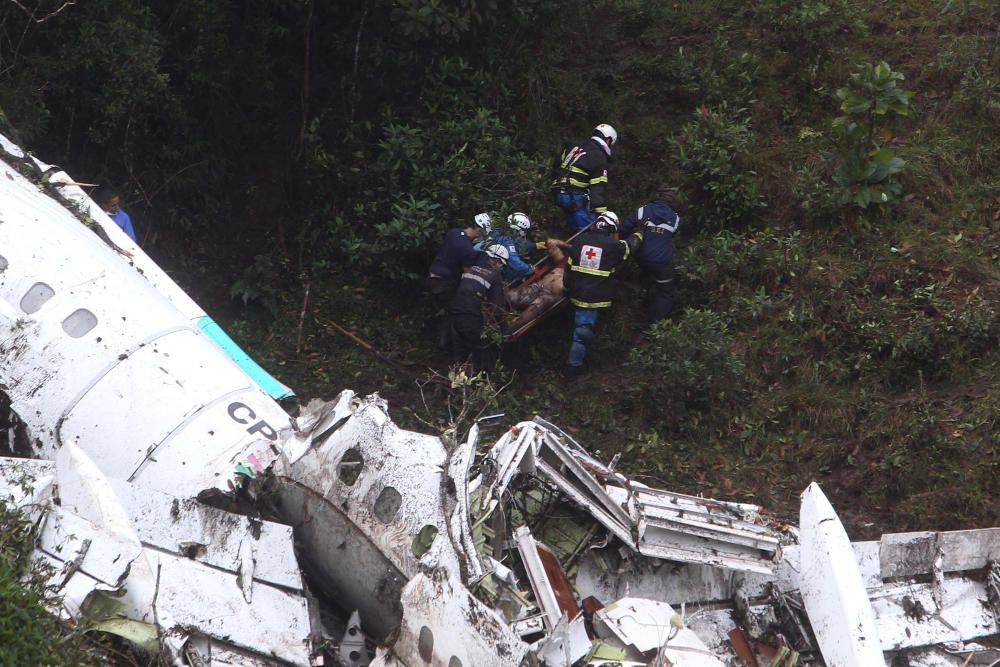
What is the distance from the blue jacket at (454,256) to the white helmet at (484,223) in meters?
0.16

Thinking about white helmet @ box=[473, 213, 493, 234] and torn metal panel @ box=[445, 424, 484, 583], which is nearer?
torn metal panel @ box=[445, 424, 484, 583]

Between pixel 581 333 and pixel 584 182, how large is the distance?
1.74 meters

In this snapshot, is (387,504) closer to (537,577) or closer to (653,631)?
(537,577)

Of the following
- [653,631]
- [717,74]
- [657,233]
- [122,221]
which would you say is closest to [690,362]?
[657,233]

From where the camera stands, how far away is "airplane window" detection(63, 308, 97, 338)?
5984 mm

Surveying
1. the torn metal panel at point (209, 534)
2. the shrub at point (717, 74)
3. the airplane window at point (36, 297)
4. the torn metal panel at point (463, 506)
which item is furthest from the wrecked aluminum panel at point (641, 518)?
the shrub at point (717, 74)

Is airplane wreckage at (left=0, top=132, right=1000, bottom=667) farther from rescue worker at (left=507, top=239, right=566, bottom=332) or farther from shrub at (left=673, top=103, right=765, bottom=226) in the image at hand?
shrub at (left=673, top=103, right=765, bottom=226)

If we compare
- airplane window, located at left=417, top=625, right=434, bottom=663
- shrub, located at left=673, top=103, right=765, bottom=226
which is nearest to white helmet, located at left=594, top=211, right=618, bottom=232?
shrub, located at left=673, top=103, right=765, bottom=226

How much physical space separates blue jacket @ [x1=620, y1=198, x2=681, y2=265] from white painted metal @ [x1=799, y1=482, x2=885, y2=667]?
12.7 ft

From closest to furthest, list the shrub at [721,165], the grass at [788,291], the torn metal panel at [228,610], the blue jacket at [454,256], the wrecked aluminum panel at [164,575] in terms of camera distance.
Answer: the wrecked aluminum panel at [164,575]
the torn metal panel at [228,610]
the grass at [788,291]
the blue jacket at [454,256]
the shrub at [721,165]

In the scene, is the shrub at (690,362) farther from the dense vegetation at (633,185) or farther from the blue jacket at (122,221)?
the blue jacket at (122,221)

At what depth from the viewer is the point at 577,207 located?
389 inches

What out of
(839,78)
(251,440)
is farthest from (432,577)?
(839,78)

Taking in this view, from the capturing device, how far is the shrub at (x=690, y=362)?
847 centimetres
